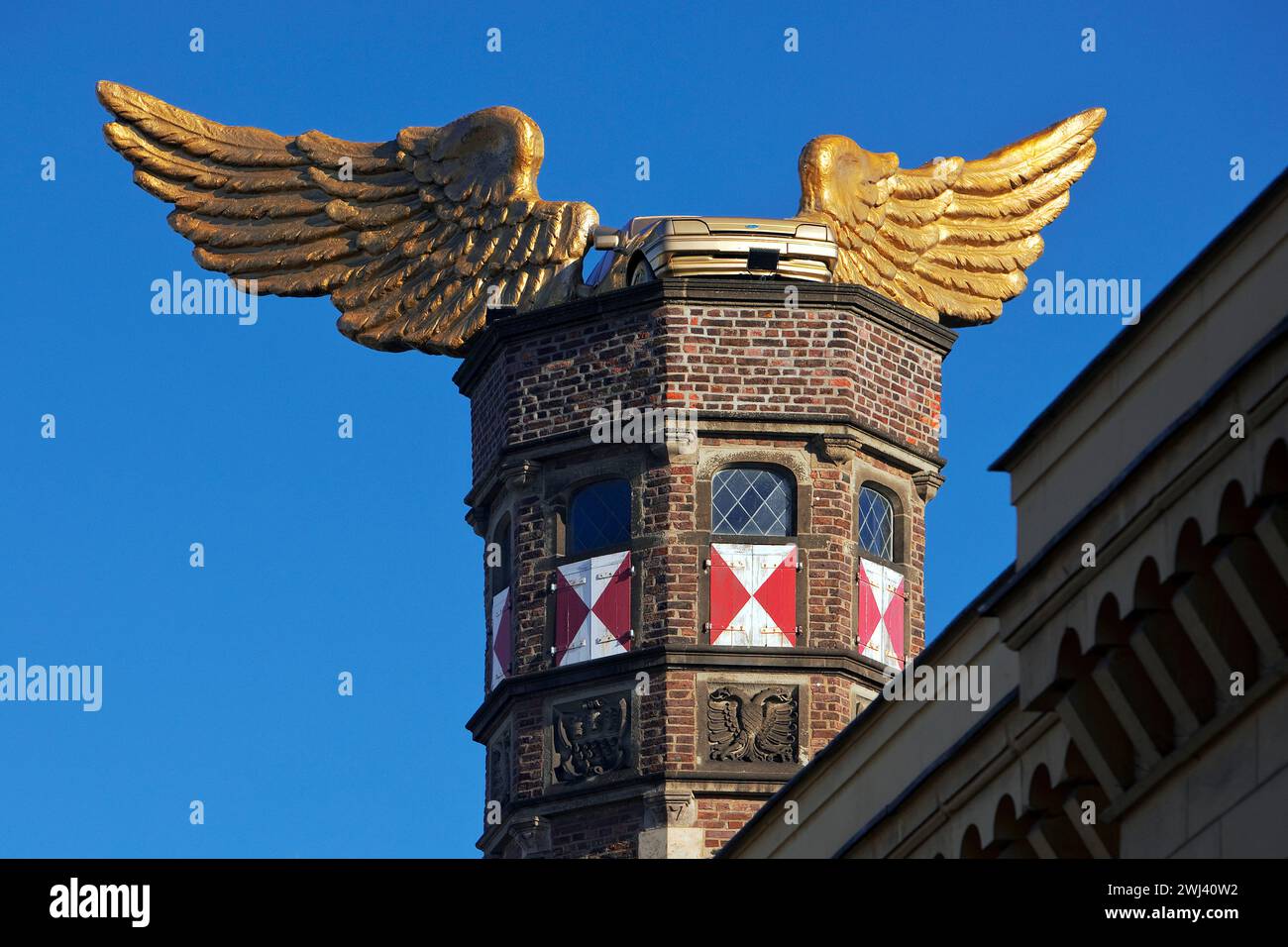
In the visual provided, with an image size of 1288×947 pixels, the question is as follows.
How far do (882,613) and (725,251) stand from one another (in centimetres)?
359

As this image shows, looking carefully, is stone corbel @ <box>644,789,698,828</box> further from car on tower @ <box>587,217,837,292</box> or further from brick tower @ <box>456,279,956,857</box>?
car on tower @ <box>587,217,837,292</box>

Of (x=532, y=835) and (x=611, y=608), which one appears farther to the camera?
(x=611, y=608)

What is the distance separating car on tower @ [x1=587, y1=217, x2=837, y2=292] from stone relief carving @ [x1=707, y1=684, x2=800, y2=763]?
3.96 m

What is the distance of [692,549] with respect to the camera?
3378cm

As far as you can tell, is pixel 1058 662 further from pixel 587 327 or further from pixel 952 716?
pixel 587 327

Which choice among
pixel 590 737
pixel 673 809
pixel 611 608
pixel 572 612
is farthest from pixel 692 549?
pixel 673 809

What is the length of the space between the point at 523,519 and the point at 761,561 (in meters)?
2.39

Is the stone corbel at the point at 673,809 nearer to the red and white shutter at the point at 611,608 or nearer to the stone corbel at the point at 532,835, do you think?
the stone corbel at the point at 532,835

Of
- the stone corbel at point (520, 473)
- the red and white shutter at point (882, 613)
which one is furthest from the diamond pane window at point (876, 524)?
the stone corbel at point (520, 473)

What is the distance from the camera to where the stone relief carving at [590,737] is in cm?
3338

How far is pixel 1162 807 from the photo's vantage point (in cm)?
1778

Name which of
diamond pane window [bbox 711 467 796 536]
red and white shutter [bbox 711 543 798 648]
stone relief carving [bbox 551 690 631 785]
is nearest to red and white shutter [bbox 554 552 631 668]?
stone relief carving [bbox 551 690 631 785]

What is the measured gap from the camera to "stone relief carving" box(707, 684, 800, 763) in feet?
108

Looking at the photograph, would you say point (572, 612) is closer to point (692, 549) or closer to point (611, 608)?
point (611, 608)
